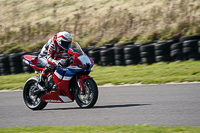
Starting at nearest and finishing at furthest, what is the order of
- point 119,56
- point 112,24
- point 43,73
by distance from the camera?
point 43,73
point 119,56
point 112,24

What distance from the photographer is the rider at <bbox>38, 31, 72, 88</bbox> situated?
7492mm

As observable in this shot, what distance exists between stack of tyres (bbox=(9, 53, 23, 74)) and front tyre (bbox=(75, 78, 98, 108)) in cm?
883

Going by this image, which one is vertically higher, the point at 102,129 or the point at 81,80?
the point at 81,80

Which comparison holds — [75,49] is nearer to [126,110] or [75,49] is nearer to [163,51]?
[126,110]

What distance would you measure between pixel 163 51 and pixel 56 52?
7267mm

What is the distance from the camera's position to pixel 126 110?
7.02 metres

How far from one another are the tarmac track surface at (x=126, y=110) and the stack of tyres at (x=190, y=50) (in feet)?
13.0

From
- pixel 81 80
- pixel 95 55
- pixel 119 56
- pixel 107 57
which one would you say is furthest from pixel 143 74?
pixel 81 80

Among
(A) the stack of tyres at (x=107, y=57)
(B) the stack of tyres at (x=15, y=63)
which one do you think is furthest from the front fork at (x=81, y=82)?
(B) the stack of tyres at (x=15, y=63)

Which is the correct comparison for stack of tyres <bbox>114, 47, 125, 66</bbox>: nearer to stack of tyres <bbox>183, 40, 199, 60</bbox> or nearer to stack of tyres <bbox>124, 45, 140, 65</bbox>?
stack of tyres <bbox>124, 45, 140, 65</bbox>

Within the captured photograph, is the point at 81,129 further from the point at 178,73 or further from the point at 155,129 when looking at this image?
the point at 178,73

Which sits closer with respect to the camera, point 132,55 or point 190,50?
point 190,50

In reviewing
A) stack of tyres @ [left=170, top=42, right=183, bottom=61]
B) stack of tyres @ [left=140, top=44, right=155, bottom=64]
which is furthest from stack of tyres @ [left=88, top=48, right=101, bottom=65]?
stack of tyres @ [left=170, top=42, right=183, bottom=61]

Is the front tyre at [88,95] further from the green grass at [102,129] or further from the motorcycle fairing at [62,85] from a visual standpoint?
the green grass at [102,129]
